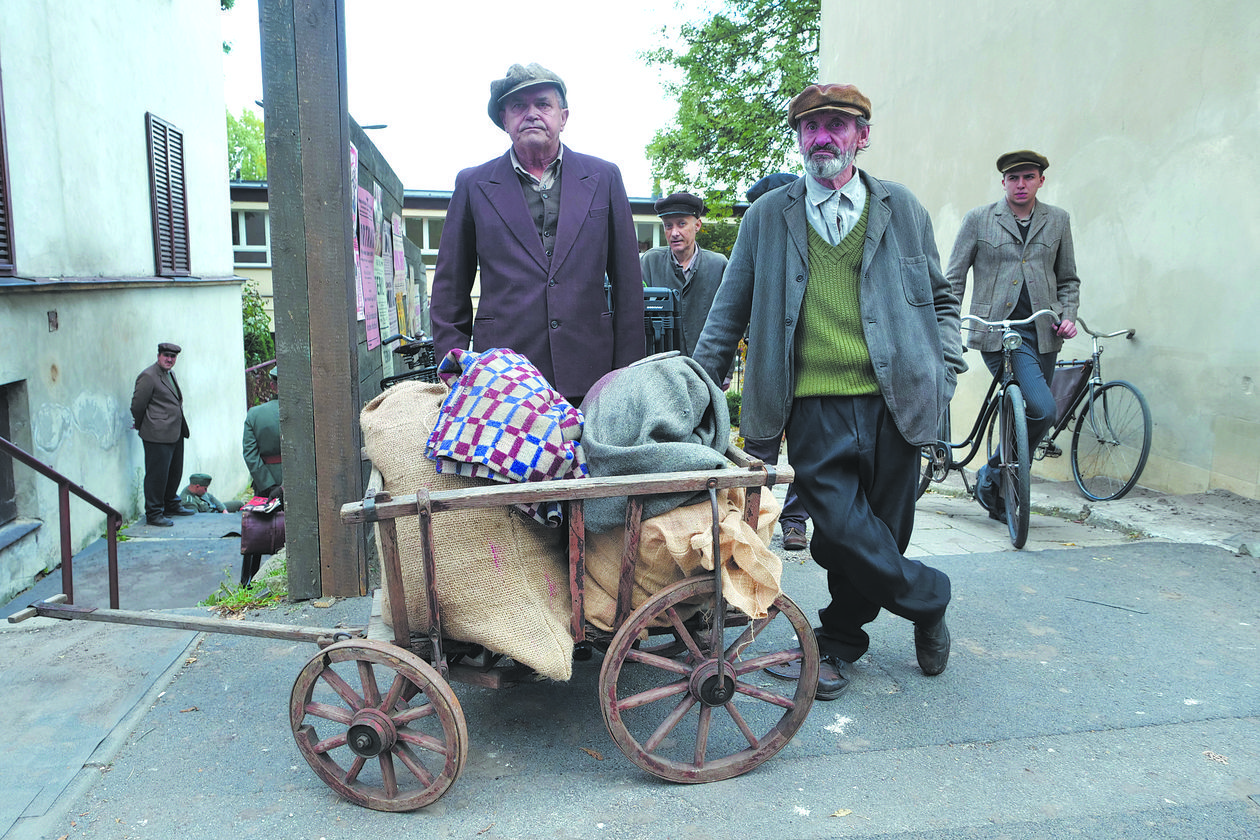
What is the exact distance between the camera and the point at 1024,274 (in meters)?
5.27

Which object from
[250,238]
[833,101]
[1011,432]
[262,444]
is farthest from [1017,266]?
[250,238]

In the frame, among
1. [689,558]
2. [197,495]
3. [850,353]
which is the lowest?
[197,495]

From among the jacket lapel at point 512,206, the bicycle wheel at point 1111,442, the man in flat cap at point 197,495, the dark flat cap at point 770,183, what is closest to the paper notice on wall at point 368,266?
the jacket lapel at point 512,206

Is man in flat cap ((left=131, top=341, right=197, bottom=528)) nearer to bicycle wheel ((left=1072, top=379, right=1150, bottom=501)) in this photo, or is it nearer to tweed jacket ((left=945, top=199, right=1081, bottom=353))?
tweed jacket ((left=945, top=199, right=1081, bottom=353))

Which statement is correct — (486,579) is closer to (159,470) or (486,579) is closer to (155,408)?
(155,408)

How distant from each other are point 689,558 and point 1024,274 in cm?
375

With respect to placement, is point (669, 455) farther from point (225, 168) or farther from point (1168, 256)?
point (225, 168)

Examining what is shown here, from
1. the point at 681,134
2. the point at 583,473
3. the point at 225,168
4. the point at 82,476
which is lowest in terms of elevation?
the point at 82,476

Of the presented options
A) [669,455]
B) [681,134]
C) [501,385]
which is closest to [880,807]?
[669,455]

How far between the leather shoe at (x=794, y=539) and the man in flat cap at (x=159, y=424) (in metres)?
8.70

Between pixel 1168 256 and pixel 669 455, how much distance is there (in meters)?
5.13

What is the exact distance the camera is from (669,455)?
8.38ft

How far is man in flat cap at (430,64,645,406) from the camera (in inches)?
137

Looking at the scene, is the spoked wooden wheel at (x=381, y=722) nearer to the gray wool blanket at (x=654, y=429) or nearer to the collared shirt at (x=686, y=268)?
the gray wool blanket at (x=654, y=429)
